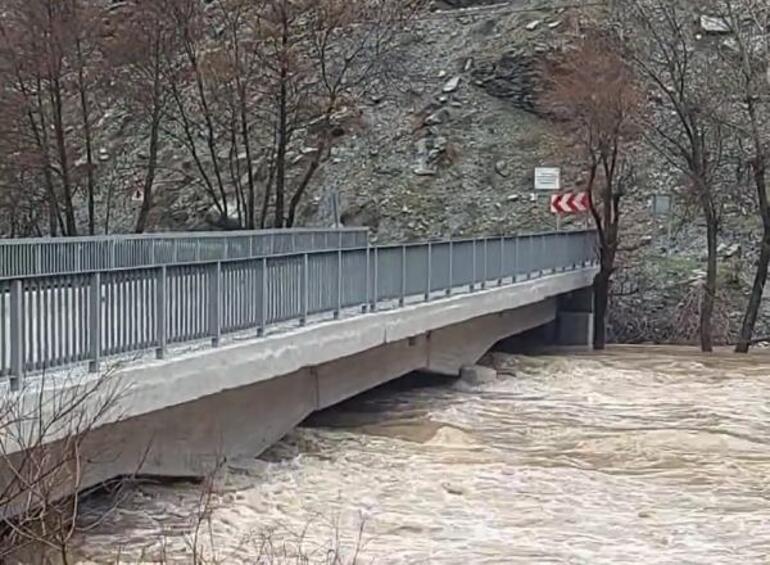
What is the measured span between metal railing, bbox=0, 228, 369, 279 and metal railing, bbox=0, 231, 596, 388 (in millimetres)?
1510

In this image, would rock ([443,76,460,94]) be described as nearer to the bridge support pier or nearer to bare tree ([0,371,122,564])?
the bridge support pier

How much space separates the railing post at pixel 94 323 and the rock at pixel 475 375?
13803 millimetres

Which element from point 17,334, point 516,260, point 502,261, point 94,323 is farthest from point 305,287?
point 516,260

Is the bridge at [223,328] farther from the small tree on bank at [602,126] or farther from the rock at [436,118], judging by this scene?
the rock at [436,118]

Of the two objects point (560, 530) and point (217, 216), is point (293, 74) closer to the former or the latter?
point (217, 216)

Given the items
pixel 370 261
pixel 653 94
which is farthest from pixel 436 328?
pixel 653 94

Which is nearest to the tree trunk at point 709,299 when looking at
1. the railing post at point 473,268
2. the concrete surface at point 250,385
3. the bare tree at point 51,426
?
the concrete surface at point 250,385

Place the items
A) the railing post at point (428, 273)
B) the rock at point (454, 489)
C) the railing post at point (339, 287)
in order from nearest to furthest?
the rock at point (454, 489)
the railing post at point (339, 287)
the railing post at point (428, 273)

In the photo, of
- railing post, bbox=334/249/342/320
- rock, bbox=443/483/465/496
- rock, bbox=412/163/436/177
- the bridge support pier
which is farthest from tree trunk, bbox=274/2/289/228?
rock, bbox=443/483/465/496

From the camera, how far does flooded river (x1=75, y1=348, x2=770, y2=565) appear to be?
12.4m

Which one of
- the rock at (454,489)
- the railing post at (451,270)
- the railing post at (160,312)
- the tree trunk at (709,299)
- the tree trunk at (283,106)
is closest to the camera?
the railing post at (160,312)

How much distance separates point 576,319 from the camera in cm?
3334

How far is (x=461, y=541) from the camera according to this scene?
12.8 m

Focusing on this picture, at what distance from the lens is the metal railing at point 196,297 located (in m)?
10.7
